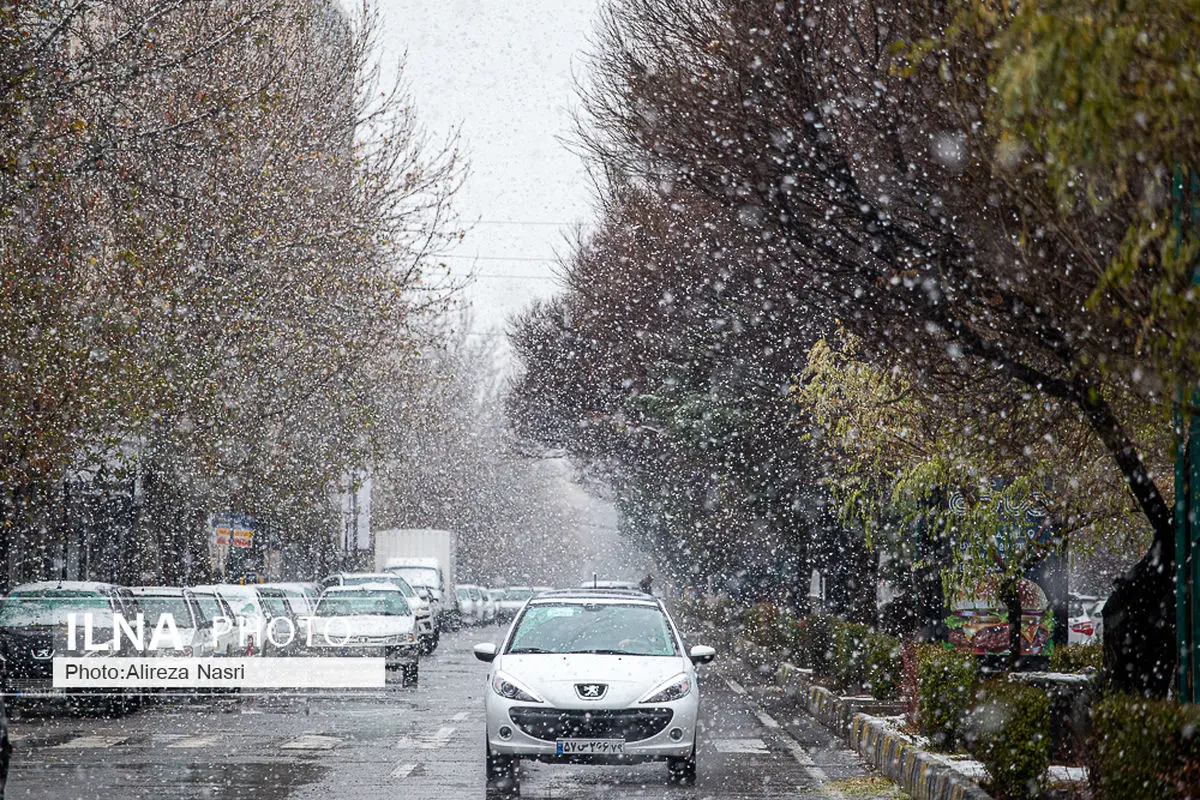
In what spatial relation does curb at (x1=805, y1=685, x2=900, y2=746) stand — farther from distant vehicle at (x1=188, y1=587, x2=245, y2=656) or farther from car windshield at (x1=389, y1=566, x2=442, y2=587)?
car windshield at (x1=389, y1=566, x2=442, y2=587)

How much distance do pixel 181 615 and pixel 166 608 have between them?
21 cm

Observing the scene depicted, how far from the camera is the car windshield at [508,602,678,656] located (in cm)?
1327

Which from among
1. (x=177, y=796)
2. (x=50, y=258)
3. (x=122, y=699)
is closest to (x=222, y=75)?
(x=50, y=258)

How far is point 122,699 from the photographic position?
1969 centimetres

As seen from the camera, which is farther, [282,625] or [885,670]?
[282,625]

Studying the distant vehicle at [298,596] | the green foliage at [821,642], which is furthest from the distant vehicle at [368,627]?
the green foliage at [821,642]

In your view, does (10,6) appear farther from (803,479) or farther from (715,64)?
(803,479)

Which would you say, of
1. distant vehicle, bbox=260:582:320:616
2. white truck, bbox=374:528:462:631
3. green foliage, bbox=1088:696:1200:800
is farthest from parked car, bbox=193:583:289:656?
white truck, bbox=374:528:462:631

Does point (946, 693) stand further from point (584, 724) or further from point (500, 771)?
point (500, 771)

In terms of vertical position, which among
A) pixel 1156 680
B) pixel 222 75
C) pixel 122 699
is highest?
pixel 222 75

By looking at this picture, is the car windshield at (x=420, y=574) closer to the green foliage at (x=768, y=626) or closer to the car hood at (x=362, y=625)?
the green foliage at (x=768, y=626)

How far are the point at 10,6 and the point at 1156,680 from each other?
10911 mm

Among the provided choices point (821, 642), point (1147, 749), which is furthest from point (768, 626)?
point (1147, 749)

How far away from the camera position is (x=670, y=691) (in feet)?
40.7
